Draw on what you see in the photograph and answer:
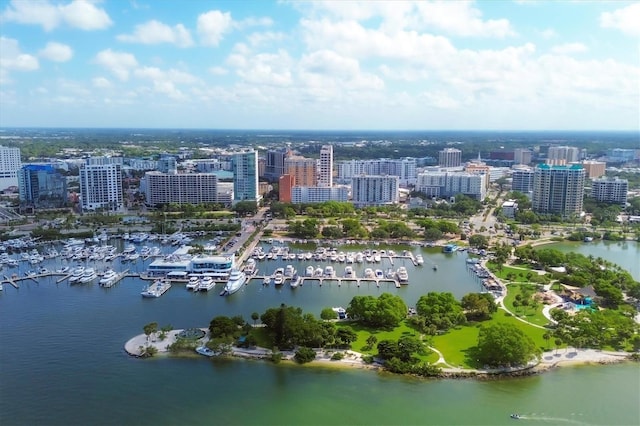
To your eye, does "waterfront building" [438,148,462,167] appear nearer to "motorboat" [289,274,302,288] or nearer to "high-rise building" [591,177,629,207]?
"high-rise building" [591,177,629,207]

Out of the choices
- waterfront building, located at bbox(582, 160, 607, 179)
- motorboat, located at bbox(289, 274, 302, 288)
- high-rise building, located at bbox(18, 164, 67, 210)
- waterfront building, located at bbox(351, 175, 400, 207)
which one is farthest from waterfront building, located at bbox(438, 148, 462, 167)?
motorboat, located at bbox(289, 274, 302, 288)

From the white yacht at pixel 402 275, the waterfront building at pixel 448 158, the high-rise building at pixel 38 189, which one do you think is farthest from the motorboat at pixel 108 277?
the waterfront building at pixel 448 158

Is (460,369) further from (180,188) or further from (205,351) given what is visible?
(180,188)

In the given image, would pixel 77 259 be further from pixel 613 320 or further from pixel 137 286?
pixel 613 320

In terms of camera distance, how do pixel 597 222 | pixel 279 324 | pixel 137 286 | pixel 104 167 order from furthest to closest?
pixel 104 167
pixel 597 222
pixel 137 286
pixel 279 324

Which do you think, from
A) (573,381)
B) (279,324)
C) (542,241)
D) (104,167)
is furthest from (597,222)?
(104,167)

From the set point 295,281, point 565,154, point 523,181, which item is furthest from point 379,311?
point 565,154
